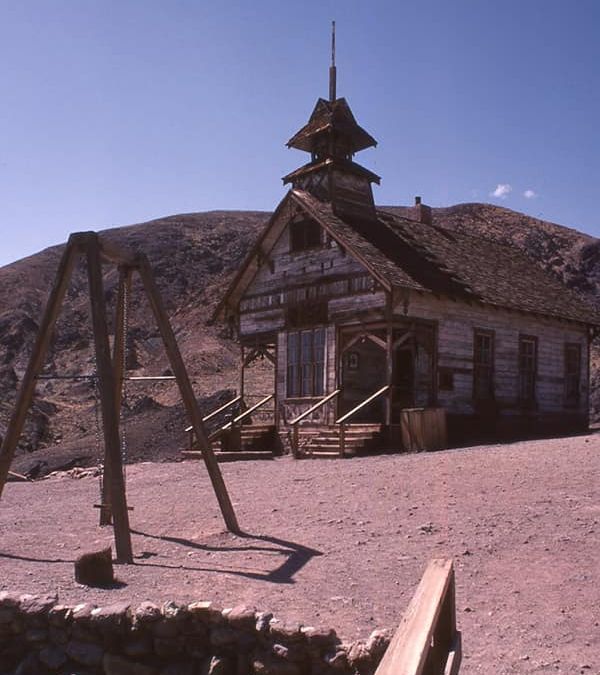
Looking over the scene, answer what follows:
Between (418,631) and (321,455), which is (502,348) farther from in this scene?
(418,631)

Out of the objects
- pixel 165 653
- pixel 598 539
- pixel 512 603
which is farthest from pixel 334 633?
pixel 598 539

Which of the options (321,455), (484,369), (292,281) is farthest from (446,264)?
(321,455)

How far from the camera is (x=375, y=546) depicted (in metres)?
8.02

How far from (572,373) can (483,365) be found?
17.1 ft

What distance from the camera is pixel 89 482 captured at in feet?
50.8

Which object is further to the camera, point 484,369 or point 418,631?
point 484,369

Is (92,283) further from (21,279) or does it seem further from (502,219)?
(502,219)

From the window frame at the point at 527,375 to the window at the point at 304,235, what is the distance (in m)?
6.87

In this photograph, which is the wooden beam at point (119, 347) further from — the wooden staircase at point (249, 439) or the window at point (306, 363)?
the wooden staircase at point (249, 439)

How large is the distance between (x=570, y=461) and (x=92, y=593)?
881cm

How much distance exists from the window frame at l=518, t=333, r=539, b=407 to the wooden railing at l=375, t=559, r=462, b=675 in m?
17.9

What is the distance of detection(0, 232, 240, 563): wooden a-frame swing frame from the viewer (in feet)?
25.8

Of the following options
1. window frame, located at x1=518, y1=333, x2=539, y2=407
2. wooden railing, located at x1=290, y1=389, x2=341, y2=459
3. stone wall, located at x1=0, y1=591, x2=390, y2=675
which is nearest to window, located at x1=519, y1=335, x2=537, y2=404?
window frame, located at x1=518, y1=333, x2=539, y2=407

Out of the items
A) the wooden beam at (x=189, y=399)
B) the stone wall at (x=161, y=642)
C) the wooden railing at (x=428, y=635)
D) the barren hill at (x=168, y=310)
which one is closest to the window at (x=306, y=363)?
the barren hill at (x=168, y=310)
